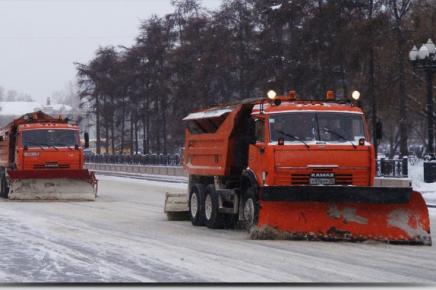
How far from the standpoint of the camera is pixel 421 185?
31.3 meters

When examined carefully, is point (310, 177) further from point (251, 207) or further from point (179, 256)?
point (179, 256)

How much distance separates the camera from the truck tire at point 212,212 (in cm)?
1814

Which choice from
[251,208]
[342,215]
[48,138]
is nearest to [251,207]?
[251,208]

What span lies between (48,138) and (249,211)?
1480cm

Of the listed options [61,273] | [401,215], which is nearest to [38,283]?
[61,273]

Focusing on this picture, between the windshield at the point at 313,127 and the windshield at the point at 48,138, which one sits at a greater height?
the windshield at the point at 48,138

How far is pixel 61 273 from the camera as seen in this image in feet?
37.6

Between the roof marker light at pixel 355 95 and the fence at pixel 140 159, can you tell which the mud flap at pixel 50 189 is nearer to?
the roof marker light at pixel 355 95

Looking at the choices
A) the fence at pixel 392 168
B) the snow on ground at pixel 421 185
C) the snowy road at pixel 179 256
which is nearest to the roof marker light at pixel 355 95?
the snowy road at pixel 179 256

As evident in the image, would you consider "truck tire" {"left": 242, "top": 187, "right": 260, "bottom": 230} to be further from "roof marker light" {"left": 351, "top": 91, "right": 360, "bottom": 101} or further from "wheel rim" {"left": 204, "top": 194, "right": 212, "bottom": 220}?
"roof marker light" {"left": 351, "top": 91, "right": 360, "bottom": 101}

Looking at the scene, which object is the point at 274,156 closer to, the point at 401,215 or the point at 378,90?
the point at 401,215

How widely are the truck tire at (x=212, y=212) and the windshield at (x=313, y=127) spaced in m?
2.66

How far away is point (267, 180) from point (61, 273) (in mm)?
5296

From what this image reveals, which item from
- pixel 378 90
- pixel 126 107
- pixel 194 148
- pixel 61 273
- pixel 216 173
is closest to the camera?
pixel 61 273
